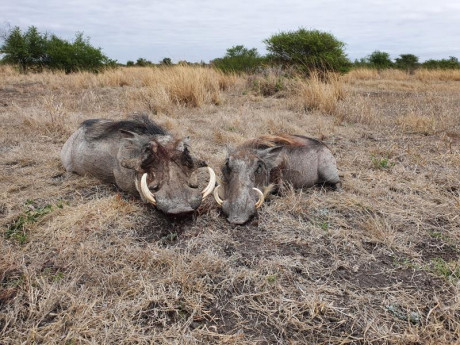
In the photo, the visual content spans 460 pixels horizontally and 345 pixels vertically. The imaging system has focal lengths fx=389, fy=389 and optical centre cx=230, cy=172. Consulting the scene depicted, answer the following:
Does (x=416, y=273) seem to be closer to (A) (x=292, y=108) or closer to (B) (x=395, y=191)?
(B) (x=395, y=191)

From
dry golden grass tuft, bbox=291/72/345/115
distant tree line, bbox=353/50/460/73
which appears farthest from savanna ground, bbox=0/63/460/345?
distant tree line, bbox=353/50/460/73

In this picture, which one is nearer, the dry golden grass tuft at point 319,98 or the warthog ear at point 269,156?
the warthog ear at point 269,156

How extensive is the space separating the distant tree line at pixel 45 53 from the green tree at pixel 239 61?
558cm

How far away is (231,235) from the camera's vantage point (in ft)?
8.63

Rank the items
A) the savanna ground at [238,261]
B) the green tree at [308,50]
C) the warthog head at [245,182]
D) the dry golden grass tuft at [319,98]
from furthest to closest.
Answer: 1. the green tree at [308,50]
2. the dry golden grass tuft at [319,98]
3. the warthog head at [245,182]
4. the savanna ground at [238,261]

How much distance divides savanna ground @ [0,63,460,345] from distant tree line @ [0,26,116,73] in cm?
1263

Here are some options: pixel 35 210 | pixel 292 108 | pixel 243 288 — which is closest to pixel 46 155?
pixel 35 210

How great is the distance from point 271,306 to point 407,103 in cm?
747

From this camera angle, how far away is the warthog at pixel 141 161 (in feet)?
8.42

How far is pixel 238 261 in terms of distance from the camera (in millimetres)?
2352

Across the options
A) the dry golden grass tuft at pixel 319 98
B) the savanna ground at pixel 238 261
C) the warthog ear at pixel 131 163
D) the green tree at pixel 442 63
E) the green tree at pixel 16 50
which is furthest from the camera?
the green tree at pixel 442 63

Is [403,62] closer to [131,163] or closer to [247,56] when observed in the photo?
[247,56]

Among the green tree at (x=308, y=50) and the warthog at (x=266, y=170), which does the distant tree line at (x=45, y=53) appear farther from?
the warthog at (x=266, y=170)

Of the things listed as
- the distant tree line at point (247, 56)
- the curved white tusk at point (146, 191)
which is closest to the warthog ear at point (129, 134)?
the curved white tusk at point (146, 191)
